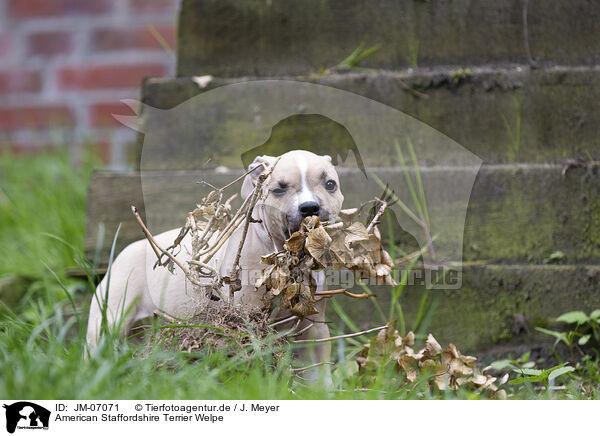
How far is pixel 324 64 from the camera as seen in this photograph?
62.4 inches

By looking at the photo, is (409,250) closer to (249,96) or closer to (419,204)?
(419,204)

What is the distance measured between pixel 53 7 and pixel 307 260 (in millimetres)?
2144

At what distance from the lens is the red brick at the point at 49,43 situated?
252 cm

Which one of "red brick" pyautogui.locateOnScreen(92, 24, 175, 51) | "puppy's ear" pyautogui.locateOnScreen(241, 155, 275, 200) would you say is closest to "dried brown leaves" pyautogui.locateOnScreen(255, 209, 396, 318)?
"puppy's ear" pyautogui.locateOnScreen(241, 155, 275, 200)

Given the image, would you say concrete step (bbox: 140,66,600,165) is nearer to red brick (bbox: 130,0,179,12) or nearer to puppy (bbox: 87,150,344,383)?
puppy (bbox: 87,150,344,383)

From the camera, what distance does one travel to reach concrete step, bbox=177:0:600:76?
4.76 feet

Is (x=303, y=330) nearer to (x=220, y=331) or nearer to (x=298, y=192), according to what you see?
(x=220, y=331)

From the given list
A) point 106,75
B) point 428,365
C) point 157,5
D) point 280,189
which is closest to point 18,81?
point 106,75

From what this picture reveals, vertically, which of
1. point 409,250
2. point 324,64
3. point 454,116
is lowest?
point 409,250

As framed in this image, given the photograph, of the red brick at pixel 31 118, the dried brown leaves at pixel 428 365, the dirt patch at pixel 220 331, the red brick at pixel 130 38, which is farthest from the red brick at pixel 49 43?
the dried brown leaves at pixel 428 365
